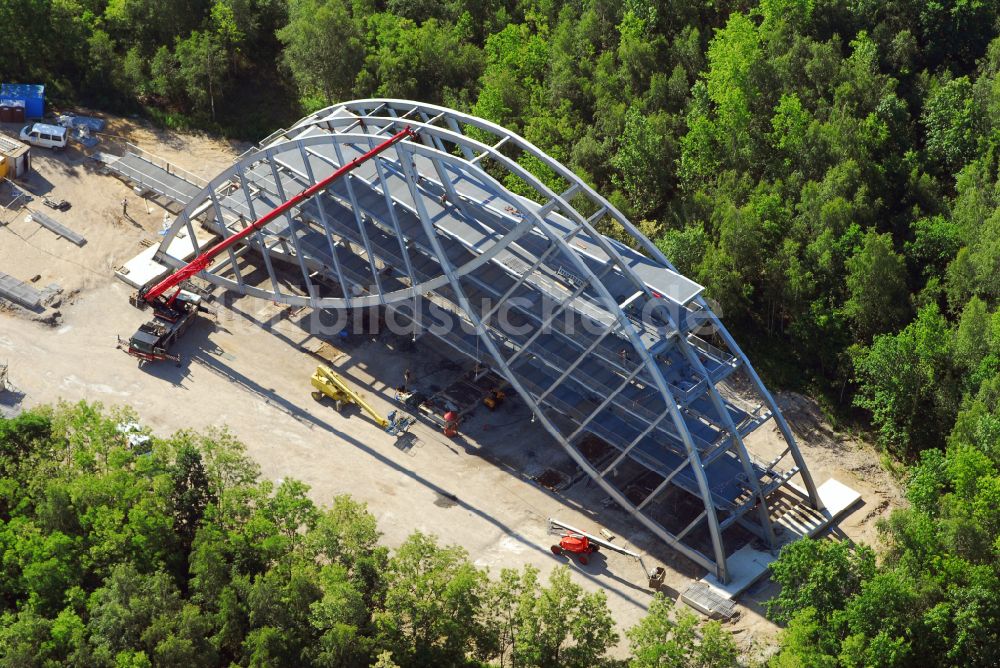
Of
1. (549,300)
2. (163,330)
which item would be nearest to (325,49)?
(163,330)

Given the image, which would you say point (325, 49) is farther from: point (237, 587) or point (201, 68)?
point (237, 587)

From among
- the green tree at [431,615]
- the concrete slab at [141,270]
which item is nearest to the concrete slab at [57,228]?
the concrete slab at [141,270]

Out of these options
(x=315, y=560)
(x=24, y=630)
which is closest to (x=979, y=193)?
(x=315, y=560)

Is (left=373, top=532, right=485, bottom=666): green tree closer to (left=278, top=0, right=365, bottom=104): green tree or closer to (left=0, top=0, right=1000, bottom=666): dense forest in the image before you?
(left=0, top=0, right=1000, bottom=666): dense forest

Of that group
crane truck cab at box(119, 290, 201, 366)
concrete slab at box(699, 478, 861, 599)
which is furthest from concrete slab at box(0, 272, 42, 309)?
concrete slab at box(699, 478, 861, 599)

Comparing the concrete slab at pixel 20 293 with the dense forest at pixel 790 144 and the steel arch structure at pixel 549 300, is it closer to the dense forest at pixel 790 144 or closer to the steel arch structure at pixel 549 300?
the steel arch structure at pixel 549 300

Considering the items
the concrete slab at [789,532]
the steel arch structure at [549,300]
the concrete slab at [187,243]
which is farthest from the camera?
the concrete slab at [187,243]
